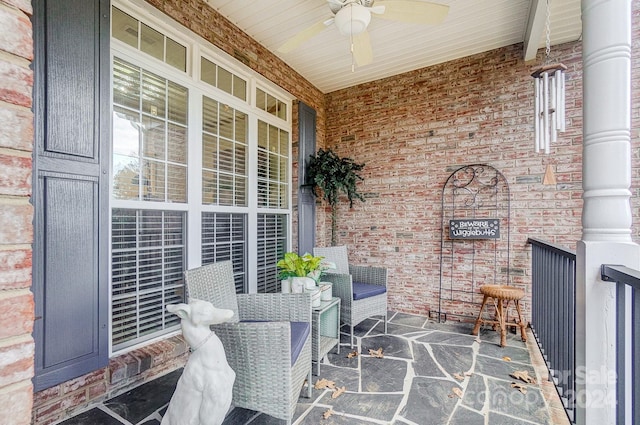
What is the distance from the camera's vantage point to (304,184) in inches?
173

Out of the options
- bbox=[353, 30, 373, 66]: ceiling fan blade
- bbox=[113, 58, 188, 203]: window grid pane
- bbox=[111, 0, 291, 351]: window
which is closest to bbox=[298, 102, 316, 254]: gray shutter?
bbox=[111, 0, 291, 351]: window

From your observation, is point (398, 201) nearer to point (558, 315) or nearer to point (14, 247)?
point (558, 315)

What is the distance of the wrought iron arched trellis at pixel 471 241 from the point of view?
11.9ft

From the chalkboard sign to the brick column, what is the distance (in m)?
3.95

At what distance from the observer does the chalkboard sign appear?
142 inches

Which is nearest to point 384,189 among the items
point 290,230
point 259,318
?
point 290,230

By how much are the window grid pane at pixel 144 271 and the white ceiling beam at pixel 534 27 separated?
3.81 meters

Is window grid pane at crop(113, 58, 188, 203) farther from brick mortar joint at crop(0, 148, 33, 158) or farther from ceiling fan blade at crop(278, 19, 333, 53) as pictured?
brick mortar joint at crop(0, 148, 33, 158)

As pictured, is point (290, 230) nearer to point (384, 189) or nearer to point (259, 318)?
point (384, 189)

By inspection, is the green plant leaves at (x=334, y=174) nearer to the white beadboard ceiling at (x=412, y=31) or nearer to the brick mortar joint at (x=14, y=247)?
the white beadboard ceiling at (x=412, y=31)

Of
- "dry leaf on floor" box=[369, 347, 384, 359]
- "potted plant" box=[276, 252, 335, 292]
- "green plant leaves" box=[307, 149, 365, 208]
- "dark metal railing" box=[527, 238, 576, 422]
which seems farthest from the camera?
"green plant leaves" box=[307, 149, 365, 208]

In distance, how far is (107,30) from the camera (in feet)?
6.99

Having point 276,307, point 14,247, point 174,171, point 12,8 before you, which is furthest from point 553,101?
point 174,171

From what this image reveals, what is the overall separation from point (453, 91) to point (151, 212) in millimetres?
3860
